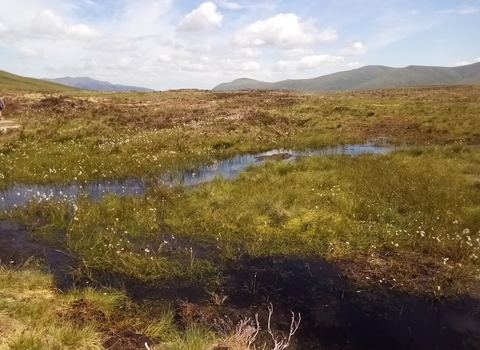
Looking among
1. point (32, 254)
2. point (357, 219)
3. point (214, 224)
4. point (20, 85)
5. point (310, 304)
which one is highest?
point (20, 85)

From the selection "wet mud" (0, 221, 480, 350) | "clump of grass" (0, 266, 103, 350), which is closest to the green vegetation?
"clump of grass" (0, 266, 103, 350)

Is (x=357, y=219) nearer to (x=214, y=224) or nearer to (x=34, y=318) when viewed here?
(x=214, y=224)

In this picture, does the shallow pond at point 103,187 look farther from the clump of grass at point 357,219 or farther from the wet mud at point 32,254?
the clump of grass at point 357,219

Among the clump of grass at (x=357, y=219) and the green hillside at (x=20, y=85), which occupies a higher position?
the green hillside at (x=20, y=85)

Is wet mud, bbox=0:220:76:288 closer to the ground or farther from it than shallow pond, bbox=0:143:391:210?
closer to the ground

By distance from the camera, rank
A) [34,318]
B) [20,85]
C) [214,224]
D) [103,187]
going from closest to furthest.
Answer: [34,318], [214,224], [103,187], [20,85]


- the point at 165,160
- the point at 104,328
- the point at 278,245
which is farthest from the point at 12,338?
the point at 165,160

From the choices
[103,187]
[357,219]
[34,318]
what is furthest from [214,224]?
[103,187]

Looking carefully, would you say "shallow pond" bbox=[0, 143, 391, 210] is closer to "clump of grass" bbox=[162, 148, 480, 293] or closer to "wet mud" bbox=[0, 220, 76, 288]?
"wet mud" bbox=[0, 220, 76, 288]

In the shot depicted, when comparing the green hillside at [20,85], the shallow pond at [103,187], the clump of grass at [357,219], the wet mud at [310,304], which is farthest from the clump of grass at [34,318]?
the green hillside at [20,85]

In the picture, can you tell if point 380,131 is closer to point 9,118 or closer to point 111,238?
point 111,238

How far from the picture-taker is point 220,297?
8.14 meters

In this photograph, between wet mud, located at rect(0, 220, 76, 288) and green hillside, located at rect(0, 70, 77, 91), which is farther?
green hillside, located at rect(0, 70, 77, 91)

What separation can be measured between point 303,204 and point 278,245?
2876 mm
